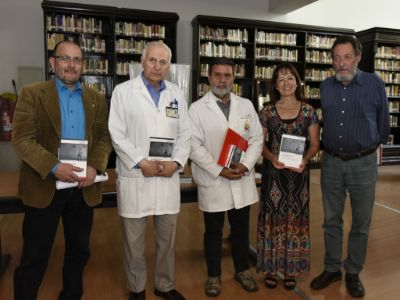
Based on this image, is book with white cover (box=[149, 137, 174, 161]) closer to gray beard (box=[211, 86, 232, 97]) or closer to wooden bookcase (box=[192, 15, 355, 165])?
gray beard (box=[211, 86, 232, 97])

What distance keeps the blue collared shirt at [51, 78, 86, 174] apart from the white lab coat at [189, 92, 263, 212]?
74 cm

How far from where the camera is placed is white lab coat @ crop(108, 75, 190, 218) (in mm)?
2162

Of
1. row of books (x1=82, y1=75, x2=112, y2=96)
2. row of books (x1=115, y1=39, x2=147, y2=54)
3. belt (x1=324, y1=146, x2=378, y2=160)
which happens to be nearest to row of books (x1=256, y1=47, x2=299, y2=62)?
row of books (x1=115, y1=39, x2=147, y2=54)

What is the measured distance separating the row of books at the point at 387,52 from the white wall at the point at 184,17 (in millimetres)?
731

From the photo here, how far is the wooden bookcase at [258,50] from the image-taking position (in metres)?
6.81

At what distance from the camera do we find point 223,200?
2436 millimetres

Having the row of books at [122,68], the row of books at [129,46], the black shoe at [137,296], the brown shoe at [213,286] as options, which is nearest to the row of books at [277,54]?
the row of books at [129,46]

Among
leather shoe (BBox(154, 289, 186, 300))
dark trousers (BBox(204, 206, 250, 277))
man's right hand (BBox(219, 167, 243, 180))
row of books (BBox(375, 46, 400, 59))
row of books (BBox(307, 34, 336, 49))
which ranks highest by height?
row of books (BBox(307, 34, 336, 49))

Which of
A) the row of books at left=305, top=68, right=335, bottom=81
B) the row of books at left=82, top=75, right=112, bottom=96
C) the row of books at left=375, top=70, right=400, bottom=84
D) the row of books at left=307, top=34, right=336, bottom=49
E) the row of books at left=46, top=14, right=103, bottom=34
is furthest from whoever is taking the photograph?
the row of books at left=375, top=70, right=400, bottom=84

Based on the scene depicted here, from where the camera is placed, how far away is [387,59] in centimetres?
802

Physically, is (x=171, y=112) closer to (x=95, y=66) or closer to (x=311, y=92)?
(x=95, y=66)

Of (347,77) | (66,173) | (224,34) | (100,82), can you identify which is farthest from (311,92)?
(66,173)

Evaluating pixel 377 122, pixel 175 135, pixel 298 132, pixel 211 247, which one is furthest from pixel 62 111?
pixel 377 122

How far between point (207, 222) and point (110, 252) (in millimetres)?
1175
